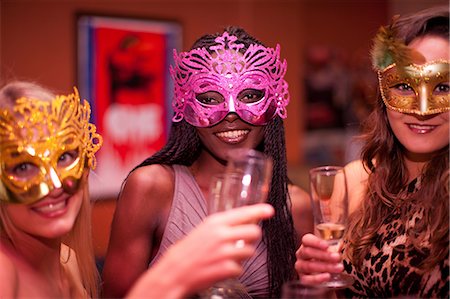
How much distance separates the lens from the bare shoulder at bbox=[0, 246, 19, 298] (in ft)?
4.91

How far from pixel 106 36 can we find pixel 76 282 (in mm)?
3251

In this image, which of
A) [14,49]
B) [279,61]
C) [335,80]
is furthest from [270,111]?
[335,80]

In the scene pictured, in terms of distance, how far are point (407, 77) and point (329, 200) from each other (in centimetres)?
55

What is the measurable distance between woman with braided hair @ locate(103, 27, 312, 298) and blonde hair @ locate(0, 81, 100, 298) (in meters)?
0.20

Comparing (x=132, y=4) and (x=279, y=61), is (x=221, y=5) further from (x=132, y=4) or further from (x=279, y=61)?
(x=279, y=61)

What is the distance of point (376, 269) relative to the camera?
1.82m

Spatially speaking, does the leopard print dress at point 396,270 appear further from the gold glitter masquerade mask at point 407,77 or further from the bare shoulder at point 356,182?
the gold glitter masquerade mask at point 407,77

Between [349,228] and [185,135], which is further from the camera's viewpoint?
[185,135]

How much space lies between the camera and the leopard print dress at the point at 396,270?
1.68 metres

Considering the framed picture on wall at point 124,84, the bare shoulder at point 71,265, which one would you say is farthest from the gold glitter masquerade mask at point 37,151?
the framed picture on wall at point 124,84

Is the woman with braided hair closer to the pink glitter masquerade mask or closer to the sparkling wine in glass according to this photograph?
the pink glitter masquerade mask


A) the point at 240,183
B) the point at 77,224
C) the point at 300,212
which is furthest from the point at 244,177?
the point at 300,212

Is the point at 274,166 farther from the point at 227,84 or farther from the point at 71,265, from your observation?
the point at 71,265

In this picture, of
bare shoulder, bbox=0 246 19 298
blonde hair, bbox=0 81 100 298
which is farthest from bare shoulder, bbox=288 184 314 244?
bare shoulder, bbox=0 246 19 298
